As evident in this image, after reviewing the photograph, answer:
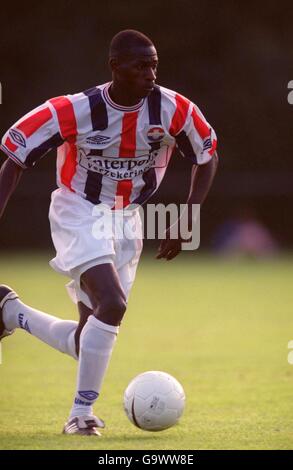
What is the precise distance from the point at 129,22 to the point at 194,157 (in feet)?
38.9

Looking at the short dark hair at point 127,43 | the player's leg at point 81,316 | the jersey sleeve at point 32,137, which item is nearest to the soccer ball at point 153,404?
the player's leg at point 81,316

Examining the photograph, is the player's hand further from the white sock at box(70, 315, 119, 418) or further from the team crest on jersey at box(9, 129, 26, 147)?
the team crest on jersey at box(9, 129, 26, 147)

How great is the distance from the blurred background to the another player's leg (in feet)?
38.9

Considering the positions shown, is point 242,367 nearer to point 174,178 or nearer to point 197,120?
point 197,120

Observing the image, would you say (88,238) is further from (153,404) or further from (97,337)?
(153,404)

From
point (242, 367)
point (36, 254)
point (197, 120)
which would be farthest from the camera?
point (36, 254)

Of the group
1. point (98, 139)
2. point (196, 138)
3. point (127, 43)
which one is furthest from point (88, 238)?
point (127, 43)

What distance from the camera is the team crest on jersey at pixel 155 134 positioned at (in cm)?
563

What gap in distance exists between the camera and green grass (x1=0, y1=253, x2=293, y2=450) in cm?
514

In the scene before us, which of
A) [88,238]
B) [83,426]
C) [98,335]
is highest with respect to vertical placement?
[88,238]

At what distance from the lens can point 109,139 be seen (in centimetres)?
560

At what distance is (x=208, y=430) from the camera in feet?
17.3

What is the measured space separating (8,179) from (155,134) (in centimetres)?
79
